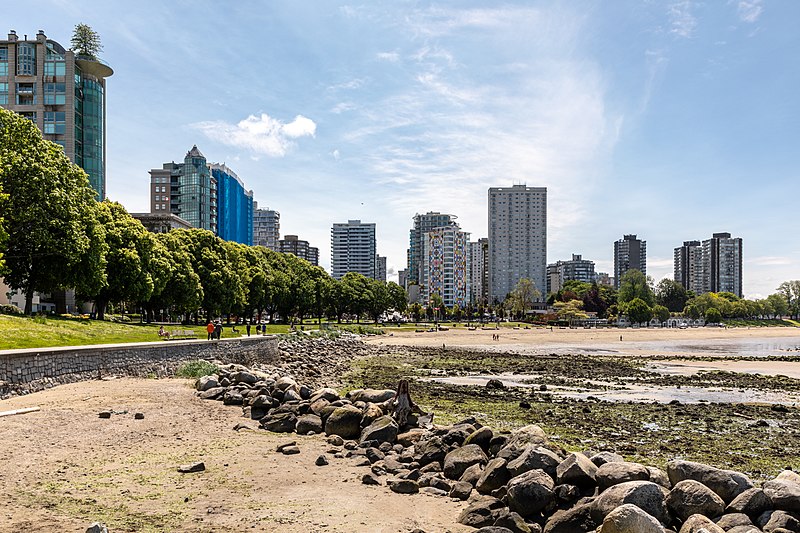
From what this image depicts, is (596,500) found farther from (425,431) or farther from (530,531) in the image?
(425,431)

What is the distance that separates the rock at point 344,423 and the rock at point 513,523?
7065 mm

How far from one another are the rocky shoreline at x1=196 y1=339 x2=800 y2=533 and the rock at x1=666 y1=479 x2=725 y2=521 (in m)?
0.01

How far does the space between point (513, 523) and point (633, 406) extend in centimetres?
1844

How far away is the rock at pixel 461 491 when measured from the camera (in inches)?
453

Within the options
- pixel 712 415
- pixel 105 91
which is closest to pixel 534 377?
pixel 712 415

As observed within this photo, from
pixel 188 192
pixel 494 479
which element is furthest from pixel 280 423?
pixel 188 192

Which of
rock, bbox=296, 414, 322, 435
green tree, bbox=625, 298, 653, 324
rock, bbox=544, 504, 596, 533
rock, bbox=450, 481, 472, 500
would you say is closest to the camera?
rock, bbox=544, 504, 596, 533

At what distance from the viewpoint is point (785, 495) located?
9.28 metres

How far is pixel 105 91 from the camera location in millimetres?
97938

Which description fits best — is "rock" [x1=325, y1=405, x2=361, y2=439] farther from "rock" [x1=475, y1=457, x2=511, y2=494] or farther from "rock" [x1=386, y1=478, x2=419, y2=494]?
"rock" [x1=475, y1=457, x2=511, y2=494]

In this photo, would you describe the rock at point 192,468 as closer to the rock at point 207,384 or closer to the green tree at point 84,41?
the rock at point 207,384

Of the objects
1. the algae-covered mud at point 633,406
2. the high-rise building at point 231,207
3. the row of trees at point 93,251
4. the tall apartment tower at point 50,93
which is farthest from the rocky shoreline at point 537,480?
the high-rise building at point 231,207

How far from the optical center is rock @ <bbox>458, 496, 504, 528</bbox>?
1005 centimetres

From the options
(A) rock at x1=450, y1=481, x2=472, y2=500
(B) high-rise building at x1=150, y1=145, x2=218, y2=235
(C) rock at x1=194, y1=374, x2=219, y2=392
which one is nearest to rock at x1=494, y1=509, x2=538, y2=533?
(A) rock at x1=450, y1=481, x2=472, y2=500
